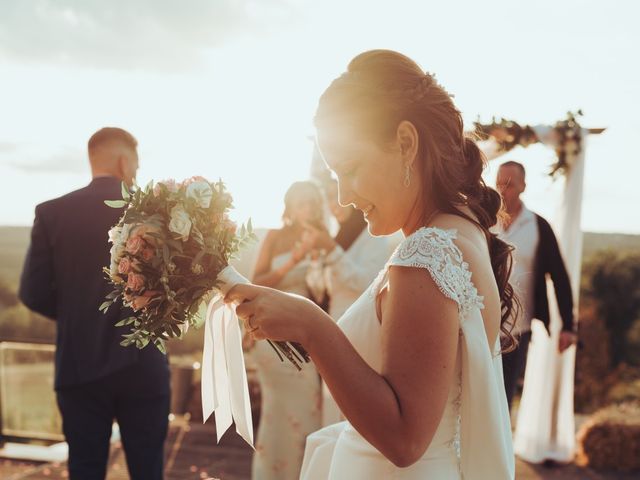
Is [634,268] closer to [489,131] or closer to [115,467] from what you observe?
[489,131]

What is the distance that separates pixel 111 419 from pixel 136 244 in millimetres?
2391

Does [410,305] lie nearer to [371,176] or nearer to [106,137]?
[371,176]

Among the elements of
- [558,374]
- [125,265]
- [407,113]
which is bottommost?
[558,374]

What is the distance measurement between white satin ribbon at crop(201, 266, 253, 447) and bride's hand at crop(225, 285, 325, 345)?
28 centimetres

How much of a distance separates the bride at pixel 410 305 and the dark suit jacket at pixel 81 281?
7.29 feet

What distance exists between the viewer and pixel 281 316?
4.77ft

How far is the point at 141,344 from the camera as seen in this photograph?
→ 75.0 inches

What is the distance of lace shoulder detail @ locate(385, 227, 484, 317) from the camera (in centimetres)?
143

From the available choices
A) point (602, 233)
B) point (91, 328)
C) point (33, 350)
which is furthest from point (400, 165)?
point (602, 233)

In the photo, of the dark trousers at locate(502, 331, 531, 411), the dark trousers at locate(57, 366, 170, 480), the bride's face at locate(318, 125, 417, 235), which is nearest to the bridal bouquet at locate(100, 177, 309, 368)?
the bride's face at locate(318, 125, 417, 235)

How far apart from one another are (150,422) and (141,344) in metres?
2.16

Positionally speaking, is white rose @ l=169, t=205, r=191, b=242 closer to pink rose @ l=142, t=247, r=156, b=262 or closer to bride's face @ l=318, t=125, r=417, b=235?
pink rose @ l=142, t=247, r=156, b=262

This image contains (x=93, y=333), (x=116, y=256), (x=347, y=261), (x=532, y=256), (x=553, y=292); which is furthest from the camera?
(x=553, y=292)

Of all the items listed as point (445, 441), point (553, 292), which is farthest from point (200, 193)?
point (553, 292)
